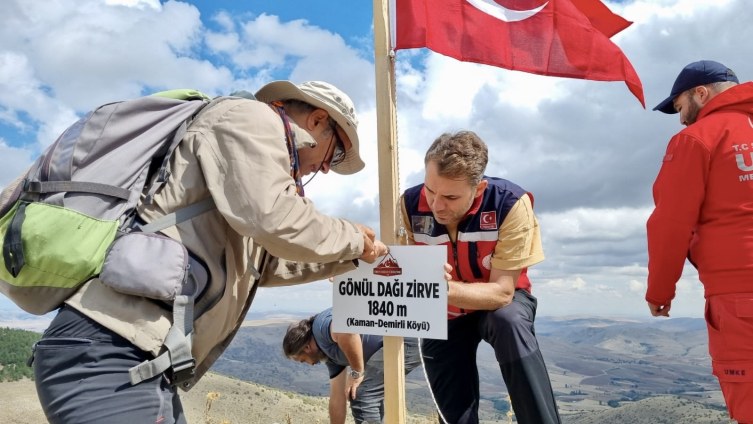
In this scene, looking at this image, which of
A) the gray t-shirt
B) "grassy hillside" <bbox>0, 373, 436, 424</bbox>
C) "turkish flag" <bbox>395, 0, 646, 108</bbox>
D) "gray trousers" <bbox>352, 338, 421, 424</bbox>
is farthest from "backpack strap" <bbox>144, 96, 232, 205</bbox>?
"gray trousers" <bbox>352, 338, 421, 424</bbox>

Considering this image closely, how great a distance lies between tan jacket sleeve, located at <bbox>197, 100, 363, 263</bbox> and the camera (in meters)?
2.16

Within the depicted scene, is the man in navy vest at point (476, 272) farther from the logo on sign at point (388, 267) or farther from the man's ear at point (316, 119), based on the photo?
the man's ear at point (316, 119)

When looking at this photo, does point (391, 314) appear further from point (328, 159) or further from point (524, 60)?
point (524, 60)

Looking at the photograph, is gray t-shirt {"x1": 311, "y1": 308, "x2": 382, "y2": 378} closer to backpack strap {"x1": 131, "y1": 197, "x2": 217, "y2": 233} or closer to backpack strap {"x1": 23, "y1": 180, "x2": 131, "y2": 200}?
backpack strap {"x1": 131, "y1": 197, "x2": 217, "y2": 233}

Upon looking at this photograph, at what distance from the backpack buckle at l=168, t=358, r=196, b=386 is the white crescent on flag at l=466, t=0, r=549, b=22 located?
348 cm

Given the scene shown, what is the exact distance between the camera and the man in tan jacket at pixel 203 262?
2027mm

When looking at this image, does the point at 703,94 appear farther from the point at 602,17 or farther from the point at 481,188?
the point at 481,188

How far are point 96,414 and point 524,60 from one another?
3.89 m

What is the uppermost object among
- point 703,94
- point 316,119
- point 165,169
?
point 703,94

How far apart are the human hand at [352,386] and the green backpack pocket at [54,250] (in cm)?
410

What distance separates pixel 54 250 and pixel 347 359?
171 inches

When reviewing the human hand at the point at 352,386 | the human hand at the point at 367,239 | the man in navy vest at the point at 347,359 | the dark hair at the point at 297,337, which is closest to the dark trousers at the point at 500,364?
the human hand at the point at 367,239

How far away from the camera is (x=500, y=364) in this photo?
3.56 m

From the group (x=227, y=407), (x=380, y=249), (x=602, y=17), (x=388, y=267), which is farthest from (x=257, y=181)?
(x=227, y=407)
